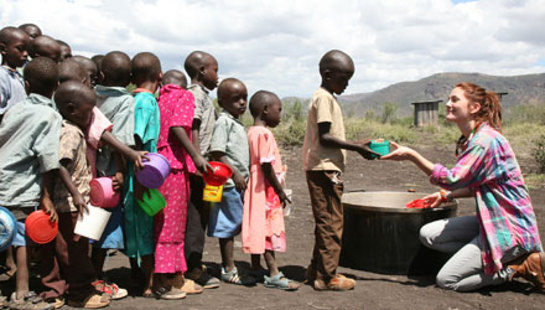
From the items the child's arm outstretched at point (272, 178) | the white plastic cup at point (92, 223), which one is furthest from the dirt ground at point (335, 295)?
the child's arm outstretched at point (272, 178)

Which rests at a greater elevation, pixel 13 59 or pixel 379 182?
pixel 13 59

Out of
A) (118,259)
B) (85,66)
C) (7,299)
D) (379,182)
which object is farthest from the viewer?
(379,182)

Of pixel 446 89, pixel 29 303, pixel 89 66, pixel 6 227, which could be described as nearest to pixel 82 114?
pixel 6 227

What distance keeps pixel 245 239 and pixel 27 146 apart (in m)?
1.60

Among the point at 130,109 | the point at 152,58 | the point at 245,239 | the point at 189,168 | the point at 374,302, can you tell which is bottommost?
the point at 374,302

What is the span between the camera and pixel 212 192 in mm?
3420

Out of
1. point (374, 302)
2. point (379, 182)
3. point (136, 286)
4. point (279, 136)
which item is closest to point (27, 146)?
point (136, 286)

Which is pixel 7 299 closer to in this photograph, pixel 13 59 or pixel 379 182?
pixel 13 59

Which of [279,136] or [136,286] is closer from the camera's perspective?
[136,286]

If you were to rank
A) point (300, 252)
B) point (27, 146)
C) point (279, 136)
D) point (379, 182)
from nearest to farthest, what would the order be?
point (27, 146), point (300, 252), point (379, 182), point (279, 136)

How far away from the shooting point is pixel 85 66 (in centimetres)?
378

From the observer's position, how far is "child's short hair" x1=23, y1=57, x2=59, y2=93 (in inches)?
120

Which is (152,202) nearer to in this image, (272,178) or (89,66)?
(272,178)

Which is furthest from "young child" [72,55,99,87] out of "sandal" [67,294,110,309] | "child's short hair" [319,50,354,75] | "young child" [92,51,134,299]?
"child's short hair" [319,50,354,75]
